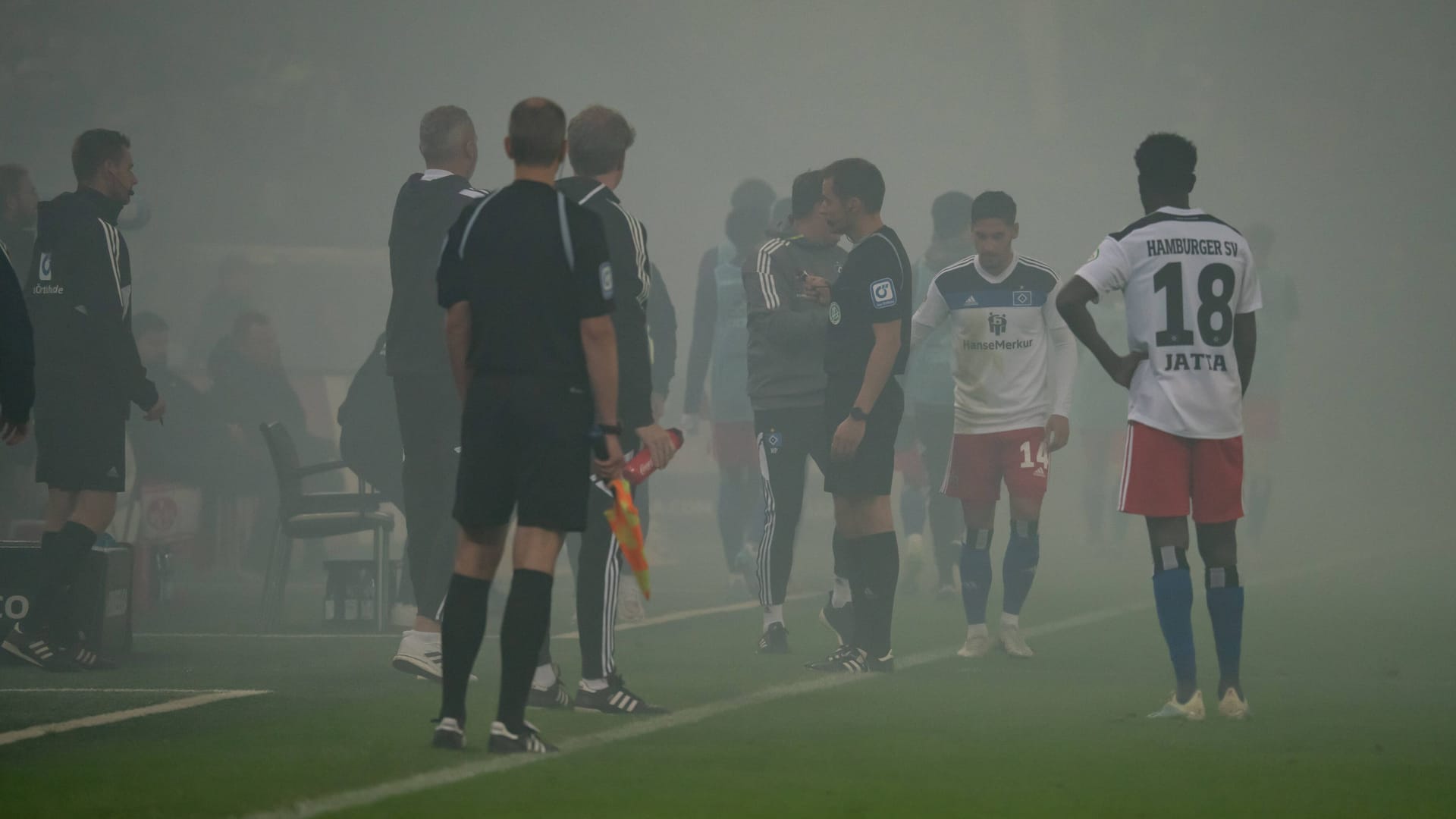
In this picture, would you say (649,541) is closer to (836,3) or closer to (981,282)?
(981,282)

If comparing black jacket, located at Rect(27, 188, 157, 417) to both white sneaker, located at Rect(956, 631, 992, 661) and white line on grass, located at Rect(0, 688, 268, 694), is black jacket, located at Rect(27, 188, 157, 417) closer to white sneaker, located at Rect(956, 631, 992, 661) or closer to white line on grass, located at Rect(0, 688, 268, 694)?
white line on grass, located at Rect(0, 688, 268, 694)

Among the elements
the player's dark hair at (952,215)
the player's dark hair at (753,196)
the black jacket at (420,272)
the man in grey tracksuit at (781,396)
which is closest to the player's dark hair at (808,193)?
the man in grey tracksuit at (781,396)

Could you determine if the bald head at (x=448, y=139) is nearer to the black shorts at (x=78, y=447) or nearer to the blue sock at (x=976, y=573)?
the black shorts at (x=78, y=447)

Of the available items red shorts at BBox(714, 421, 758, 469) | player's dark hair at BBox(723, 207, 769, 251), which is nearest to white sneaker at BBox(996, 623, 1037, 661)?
red shorts at BBox(714, 421, 758, 469)

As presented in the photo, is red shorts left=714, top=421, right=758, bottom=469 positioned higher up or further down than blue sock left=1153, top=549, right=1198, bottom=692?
higher up

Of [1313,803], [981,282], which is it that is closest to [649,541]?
[981,282]

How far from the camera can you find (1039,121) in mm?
19938

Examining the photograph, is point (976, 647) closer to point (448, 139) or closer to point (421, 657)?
point (421, 657)

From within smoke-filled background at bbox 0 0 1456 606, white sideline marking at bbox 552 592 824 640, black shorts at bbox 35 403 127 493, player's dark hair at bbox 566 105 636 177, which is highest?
smoke-filled background at bbox 0 0 1456 606

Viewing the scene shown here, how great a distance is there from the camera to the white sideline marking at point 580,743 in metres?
4.02

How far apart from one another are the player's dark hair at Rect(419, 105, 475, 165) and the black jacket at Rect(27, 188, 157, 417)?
4.18 feet

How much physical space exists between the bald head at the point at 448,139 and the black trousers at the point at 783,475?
1804mm

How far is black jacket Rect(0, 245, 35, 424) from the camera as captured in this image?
18.3 feet

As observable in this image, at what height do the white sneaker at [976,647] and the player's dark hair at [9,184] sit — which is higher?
the player's dark hair at [9,184]
